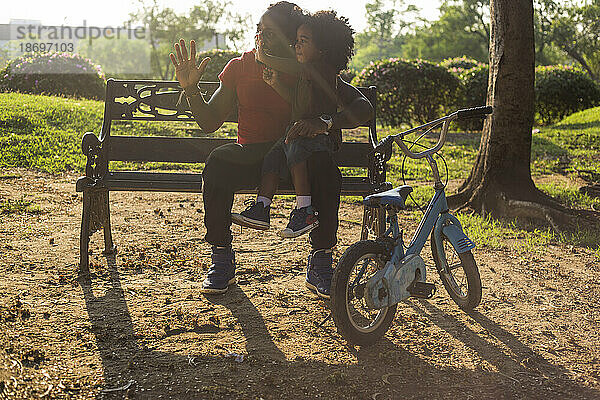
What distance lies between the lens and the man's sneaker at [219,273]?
13.3 ft

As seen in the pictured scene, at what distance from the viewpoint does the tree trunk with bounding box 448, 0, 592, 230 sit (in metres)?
6.28

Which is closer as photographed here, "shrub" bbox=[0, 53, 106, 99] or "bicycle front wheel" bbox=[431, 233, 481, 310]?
"bicycle front wheel" bbox=[431, 233, 481, 310]

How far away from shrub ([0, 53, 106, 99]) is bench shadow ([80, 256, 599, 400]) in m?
14.2

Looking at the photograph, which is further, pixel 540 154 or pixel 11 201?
pixel 540 154

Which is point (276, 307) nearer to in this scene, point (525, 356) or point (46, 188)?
point (525, 356)

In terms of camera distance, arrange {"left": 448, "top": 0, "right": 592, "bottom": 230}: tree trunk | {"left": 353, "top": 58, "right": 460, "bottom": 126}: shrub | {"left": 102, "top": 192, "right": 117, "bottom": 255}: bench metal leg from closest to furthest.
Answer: {"left": 102, "top": 192, "right": 117, "bottom": 255}: bench metal leg → {"left": 448, "top": 0, "right": 592, "bottom": 230}: tree trunk → {"left": 353, "top": 58, "right": 460, "bottom": 126}: shrub

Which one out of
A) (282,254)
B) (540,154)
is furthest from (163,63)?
(282,254)

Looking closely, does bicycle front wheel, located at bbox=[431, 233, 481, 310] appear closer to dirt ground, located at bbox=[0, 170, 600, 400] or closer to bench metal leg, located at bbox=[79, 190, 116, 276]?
dirt ground, located at bbox=[0, 170, 600, 400]

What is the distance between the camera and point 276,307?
3908 millimetres

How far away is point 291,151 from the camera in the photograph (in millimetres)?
→ 3680

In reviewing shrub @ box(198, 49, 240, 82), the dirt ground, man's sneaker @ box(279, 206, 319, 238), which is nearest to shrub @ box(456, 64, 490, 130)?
shrub @ box(198, 49, 240, 82)

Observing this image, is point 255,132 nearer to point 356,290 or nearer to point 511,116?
point 356,290

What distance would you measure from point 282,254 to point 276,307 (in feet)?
3.91

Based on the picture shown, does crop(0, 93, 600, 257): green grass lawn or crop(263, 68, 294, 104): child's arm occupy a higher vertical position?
A: crop(263, 68, 294, 104): child's arm
